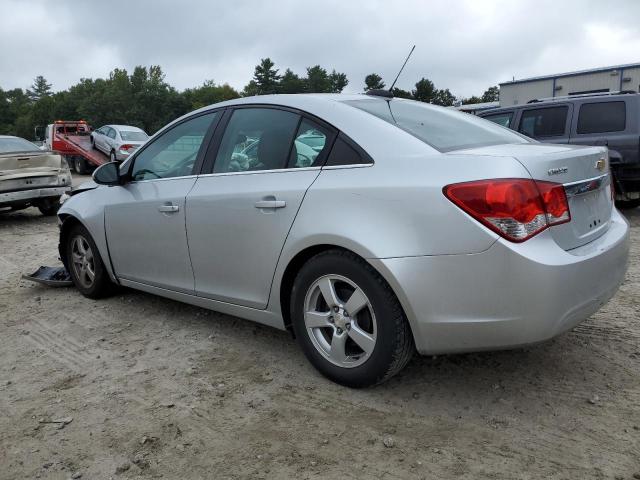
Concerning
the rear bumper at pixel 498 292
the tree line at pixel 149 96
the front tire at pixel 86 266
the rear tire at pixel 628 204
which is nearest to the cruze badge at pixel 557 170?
the rear bumper at pixel 498 292

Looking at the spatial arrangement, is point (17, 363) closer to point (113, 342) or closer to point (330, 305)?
point (113, 342)

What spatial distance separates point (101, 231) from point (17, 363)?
1.24 metres

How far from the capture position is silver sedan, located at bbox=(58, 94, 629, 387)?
2.38 m

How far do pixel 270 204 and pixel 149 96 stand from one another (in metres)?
77.6

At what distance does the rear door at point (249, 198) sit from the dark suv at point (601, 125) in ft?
20.6

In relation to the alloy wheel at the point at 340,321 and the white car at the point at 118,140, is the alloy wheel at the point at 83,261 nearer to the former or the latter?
the alloy wheel at the point at 340,321

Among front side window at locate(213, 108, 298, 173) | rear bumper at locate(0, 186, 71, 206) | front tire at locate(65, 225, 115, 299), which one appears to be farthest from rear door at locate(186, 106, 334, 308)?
rear bumper at locate(0, 186, 71, 206)

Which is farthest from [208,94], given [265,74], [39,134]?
[39,134]

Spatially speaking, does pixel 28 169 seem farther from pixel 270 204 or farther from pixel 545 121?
pixel 545 121

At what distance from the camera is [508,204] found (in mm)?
2346

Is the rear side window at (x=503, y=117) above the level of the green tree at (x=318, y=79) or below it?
below

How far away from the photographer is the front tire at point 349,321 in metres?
2.63

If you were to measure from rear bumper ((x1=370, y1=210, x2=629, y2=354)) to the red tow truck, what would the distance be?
20.6 meters

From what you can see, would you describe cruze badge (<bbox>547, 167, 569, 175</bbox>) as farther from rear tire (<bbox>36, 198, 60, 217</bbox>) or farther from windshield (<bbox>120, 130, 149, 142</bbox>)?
windshield (<bbox>120, 130, 149, 142</bbox>)
